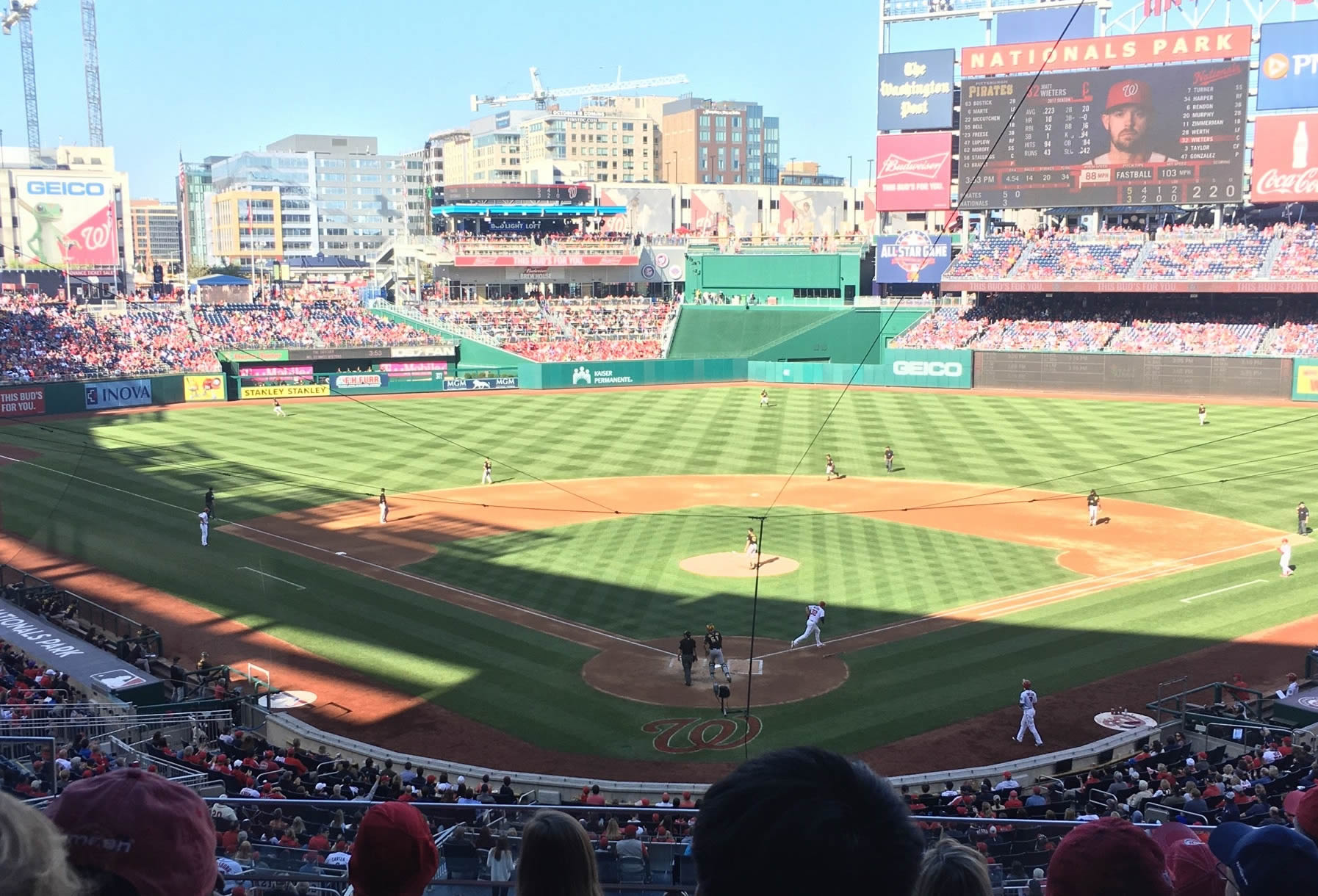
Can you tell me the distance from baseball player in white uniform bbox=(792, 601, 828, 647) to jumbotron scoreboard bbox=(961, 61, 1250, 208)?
1721 inches

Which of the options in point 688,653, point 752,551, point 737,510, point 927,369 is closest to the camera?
point 688,653

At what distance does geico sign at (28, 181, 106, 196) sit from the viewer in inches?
3455

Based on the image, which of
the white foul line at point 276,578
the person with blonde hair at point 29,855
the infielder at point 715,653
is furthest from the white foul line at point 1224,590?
the person with blonde hair at point 29,855

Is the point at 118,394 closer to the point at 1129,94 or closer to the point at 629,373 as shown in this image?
the point at 629,373

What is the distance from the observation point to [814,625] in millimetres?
25328

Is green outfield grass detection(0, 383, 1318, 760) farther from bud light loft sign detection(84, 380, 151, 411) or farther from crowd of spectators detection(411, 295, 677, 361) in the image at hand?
crowd of spectators detection(411, 295, 677, 361)

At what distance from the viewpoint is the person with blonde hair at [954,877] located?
3.44 meters

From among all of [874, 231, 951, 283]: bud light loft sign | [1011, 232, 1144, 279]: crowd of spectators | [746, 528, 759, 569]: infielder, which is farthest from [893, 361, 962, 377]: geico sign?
[746, 528, 759, 569]: infielder

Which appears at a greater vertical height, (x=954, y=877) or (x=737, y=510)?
(x=954, y=877)

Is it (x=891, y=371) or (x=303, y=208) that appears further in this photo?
Answer: (x=303, y=208)

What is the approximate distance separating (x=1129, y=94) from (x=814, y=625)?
51672 millimetres

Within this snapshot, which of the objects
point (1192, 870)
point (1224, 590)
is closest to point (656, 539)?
point (1224, 590)

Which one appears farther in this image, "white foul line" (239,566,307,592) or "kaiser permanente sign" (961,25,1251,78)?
"kaiser permanente sign" (961,25,1251,78)

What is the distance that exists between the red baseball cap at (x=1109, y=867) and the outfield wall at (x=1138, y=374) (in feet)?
202
